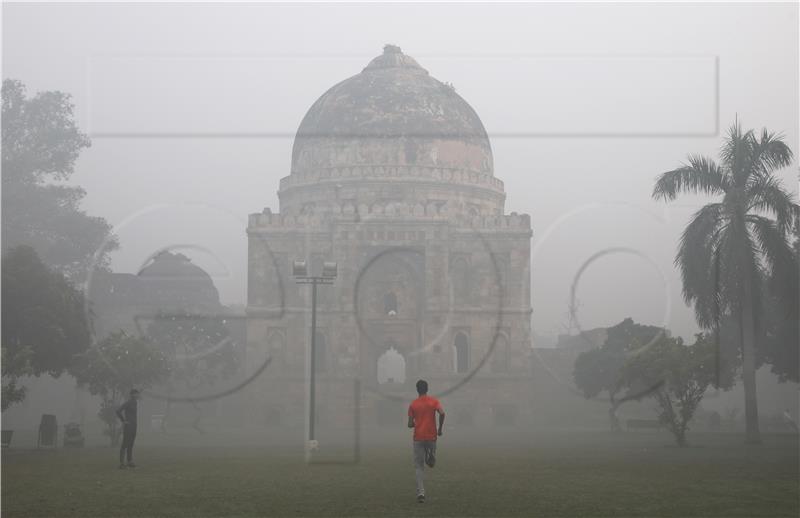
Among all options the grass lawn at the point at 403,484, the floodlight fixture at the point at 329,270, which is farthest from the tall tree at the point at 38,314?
the floodlight fixture at the point at 329,270

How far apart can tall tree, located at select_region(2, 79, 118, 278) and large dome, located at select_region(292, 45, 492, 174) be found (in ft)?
32.6

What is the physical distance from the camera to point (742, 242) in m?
24.0

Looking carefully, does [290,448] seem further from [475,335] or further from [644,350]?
[475,335]

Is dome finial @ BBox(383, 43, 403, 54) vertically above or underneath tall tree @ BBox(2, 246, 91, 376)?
above

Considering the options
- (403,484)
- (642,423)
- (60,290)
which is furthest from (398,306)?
(403,484)

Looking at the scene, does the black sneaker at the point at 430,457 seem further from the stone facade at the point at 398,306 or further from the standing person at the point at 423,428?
the stone facade at the point at 398,306

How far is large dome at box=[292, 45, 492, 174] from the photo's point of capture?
1783 inches

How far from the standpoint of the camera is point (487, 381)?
40.8 m

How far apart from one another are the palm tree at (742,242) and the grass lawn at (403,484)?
4.03 m

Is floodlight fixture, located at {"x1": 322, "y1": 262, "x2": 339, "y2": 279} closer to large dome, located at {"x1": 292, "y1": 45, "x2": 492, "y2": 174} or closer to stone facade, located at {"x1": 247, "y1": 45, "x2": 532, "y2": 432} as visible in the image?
stone facade, located at {"x1": 247, "y1": 45, "x2": 532, "y2": 432}

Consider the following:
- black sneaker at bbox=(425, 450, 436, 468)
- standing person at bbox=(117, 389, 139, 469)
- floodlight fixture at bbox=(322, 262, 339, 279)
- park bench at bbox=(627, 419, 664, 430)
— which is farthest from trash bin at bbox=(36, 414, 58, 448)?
park bench at bbox=(627, 419, 664, 430)

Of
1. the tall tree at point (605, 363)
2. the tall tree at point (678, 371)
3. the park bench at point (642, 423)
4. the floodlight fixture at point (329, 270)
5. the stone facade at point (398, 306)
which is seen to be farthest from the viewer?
the stone facade at point (398, 306)

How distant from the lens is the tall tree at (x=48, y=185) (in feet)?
141

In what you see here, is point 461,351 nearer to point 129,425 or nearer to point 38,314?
point 38,314
